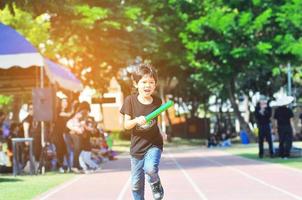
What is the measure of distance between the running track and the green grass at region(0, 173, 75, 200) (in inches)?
10.9

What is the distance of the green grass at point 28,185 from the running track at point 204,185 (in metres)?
0.28

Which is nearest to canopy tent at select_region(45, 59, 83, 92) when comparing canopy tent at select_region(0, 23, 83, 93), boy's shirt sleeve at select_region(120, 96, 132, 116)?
canopy tent at select_region(0, 23, 83, 93)

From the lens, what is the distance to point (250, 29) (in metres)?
42.2

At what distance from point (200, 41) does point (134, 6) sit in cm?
743

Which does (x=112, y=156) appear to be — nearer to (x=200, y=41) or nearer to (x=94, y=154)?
(x=94, y=154)

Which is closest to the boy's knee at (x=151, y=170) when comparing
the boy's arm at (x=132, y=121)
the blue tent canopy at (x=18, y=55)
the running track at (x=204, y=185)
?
the boy's arm at (x=132, y=121)

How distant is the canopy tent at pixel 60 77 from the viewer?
20719 millimetres

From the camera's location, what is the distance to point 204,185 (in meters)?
14.6

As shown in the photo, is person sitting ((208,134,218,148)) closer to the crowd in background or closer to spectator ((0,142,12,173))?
the crowd in background

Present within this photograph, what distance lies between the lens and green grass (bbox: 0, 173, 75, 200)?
13.6 m

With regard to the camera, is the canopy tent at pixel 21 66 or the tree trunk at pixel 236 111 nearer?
the canopy tent at pixel 21 66

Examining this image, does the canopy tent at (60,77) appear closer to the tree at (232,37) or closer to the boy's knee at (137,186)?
the boy's knee at (137,186)

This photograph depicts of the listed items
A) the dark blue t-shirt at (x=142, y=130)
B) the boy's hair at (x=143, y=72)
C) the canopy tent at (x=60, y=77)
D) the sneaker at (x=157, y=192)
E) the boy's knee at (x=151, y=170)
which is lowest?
the sneaker at (x=157, y=192)

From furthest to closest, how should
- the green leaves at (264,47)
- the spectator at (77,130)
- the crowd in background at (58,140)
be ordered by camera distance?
the green leaves at (264,47)
the crowd in background at (58,140)
the spectator at (77,130)
